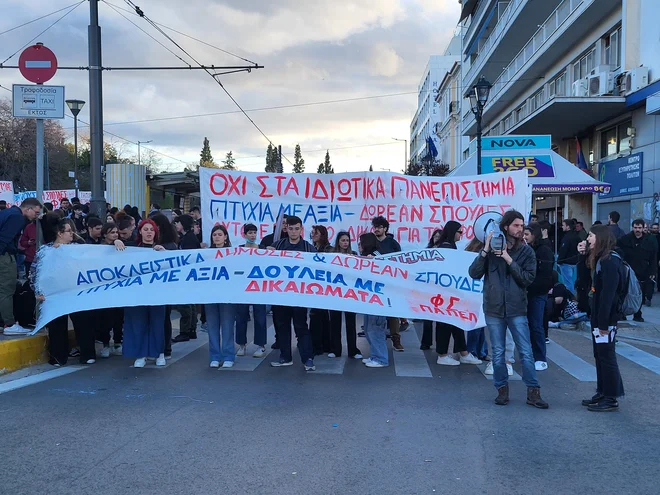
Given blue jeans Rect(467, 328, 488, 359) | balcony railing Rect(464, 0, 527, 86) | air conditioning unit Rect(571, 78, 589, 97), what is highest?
balcony railing Rect(464, 0, 527, 86)

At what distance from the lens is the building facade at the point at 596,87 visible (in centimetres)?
1766

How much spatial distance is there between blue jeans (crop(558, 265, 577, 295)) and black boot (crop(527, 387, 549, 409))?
21.7 ft

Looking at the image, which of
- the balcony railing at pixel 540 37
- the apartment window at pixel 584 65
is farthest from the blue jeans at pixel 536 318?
the apartment window at pixel 584 65

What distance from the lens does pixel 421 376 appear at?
7211mm

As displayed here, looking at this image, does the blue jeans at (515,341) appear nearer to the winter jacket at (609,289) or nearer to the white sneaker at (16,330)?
the winter jacket at (609,289)

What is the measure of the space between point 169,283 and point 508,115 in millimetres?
31899

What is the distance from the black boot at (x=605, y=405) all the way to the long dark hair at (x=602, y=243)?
134 cm

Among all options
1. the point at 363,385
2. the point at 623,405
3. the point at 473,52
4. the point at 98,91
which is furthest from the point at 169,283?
the point at 473,52

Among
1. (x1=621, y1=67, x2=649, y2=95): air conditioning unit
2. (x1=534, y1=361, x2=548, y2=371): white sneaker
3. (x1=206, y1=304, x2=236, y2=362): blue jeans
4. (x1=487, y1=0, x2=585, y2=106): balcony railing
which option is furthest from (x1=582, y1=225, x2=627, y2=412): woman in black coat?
(x1=487, y1=0, x2=585, y2=106): balcony railing

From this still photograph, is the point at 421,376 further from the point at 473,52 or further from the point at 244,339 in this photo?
the point at 473,52

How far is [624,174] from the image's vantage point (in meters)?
19.2

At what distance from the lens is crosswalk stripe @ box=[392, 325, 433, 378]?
7354 mm

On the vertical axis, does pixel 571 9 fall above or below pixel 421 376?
above

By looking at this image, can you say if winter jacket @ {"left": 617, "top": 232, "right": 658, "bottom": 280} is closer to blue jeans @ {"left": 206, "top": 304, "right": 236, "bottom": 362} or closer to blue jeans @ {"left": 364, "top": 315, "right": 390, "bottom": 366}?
blue jeans @ {"left": 364, "top": 315, "right": 390, "bottom": 366}
